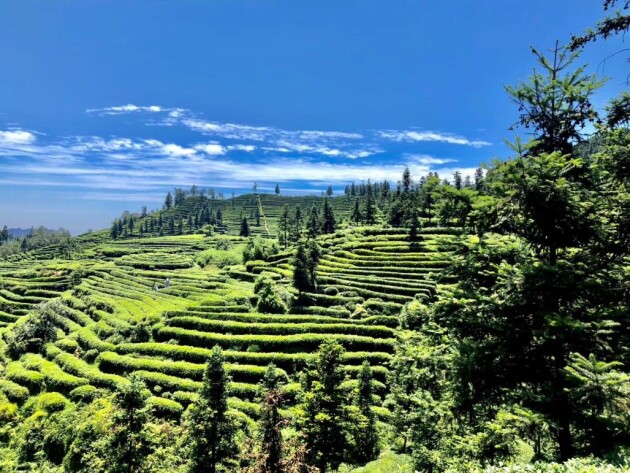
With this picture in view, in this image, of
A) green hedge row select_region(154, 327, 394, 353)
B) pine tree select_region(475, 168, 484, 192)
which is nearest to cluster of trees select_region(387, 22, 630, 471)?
pine tree select_region(475, 168, 484, 192)

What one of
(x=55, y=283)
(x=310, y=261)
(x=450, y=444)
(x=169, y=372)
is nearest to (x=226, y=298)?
(x=310, y=261)

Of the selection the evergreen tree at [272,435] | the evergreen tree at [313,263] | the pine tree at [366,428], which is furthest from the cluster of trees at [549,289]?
the evergreen tree at [313,263]

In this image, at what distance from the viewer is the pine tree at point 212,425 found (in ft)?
80.8

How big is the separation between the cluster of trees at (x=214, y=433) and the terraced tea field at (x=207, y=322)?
232 centimetres

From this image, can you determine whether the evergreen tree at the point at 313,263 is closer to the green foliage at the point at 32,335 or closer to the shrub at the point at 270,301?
the shrub at the point at 270,301

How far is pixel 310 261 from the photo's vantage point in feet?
213

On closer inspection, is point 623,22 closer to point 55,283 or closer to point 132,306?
point 132,306

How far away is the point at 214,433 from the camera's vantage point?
24656 mm

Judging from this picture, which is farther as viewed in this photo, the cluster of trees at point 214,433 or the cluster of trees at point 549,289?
the cluster of trees at point 214,433

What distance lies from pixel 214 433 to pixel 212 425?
1.99 feet

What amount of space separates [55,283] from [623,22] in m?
108

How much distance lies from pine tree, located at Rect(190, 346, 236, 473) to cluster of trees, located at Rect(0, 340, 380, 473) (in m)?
0.07

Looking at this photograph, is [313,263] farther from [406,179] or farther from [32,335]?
[406,179]

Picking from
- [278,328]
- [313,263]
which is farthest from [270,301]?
[313,263]
